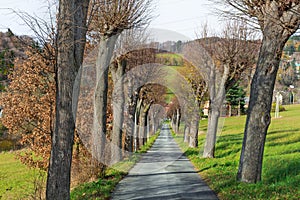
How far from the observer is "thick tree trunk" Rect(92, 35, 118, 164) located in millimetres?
14680

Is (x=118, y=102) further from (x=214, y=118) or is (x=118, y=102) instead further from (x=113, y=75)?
(x=214, y=118)

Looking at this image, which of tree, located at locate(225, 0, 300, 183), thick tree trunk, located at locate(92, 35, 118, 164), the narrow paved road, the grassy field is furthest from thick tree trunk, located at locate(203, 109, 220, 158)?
tree, located at locate(225, 0, 300, 183)

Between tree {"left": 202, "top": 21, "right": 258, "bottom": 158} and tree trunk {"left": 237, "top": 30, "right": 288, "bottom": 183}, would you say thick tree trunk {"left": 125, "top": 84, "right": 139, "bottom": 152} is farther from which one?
tree trunk {"left": 237, "top": 30, "right": 288, "bottom": 183}

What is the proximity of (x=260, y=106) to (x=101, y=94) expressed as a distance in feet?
20.3

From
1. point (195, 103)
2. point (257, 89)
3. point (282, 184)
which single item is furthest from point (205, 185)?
point (195, 103)

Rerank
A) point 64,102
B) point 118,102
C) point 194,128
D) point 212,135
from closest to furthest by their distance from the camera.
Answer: point 64,102 → point 118,102 → point 212,135 → point 194,128

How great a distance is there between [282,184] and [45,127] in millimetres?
11085

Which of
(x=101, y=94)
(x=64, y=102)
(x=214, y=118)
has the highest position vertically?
(x=101, y=94)

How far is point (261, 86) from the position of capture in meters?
11.4

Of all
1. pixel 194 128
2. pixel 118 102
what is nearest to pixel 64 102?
pixel 118 102

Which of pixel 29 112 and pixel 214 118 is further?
pixel 214 118

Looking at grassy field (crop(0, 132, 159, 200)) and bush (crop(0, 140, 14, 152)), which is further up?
grassy field (crop(0, 132, 159, 200))

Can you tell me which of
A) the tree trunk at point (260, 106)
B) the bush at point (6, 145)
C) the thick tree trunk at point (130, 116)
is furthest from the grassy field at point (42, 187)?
the bush at point (6, 145)

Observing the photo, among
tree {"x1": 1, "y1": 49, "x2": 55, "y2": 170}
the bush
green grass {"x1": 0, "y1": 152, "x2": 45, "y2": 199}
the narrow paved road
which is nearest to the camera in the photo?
the narrow paved road
